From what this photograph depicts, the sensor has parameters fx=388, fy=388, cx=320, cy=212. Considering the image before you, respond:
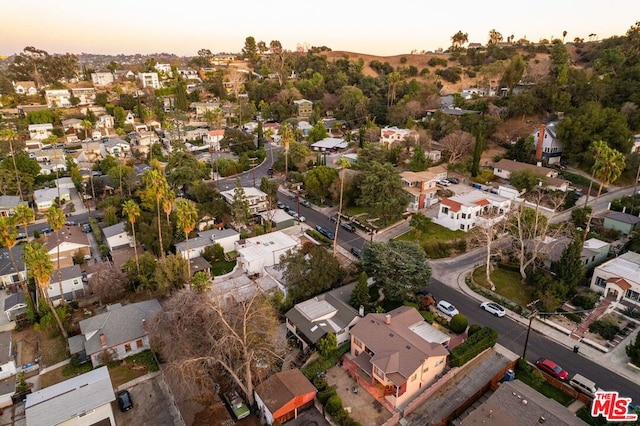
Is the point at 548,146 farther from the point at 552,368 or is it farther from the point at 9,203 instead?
the point at 9,203

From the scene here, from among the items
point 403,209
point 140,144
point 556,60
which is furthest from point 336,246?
point 556,60

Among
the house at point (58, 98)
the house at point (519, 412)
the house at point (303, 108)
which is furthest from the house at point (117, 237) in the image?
the house at point (58, 98)

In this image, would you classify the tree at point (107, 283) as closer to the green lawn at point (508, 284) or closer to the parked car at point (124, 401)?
the parked car at point (124, 401)

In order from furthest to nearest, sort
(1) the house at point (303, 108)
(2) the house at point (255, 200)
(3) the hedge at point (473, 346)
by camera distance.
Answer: (1) the house at point (303, 108), (2) the house at point (255, 200), (3) the hedge at point (473, 346)

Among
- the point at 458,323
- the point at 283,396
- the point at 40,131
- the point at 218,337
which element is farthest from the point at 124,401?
the point at 40,131

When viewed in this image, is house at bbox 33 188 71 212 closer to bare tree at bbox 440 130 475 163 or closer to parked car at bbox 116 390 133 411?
parked car at bbox 116 390 133 411
